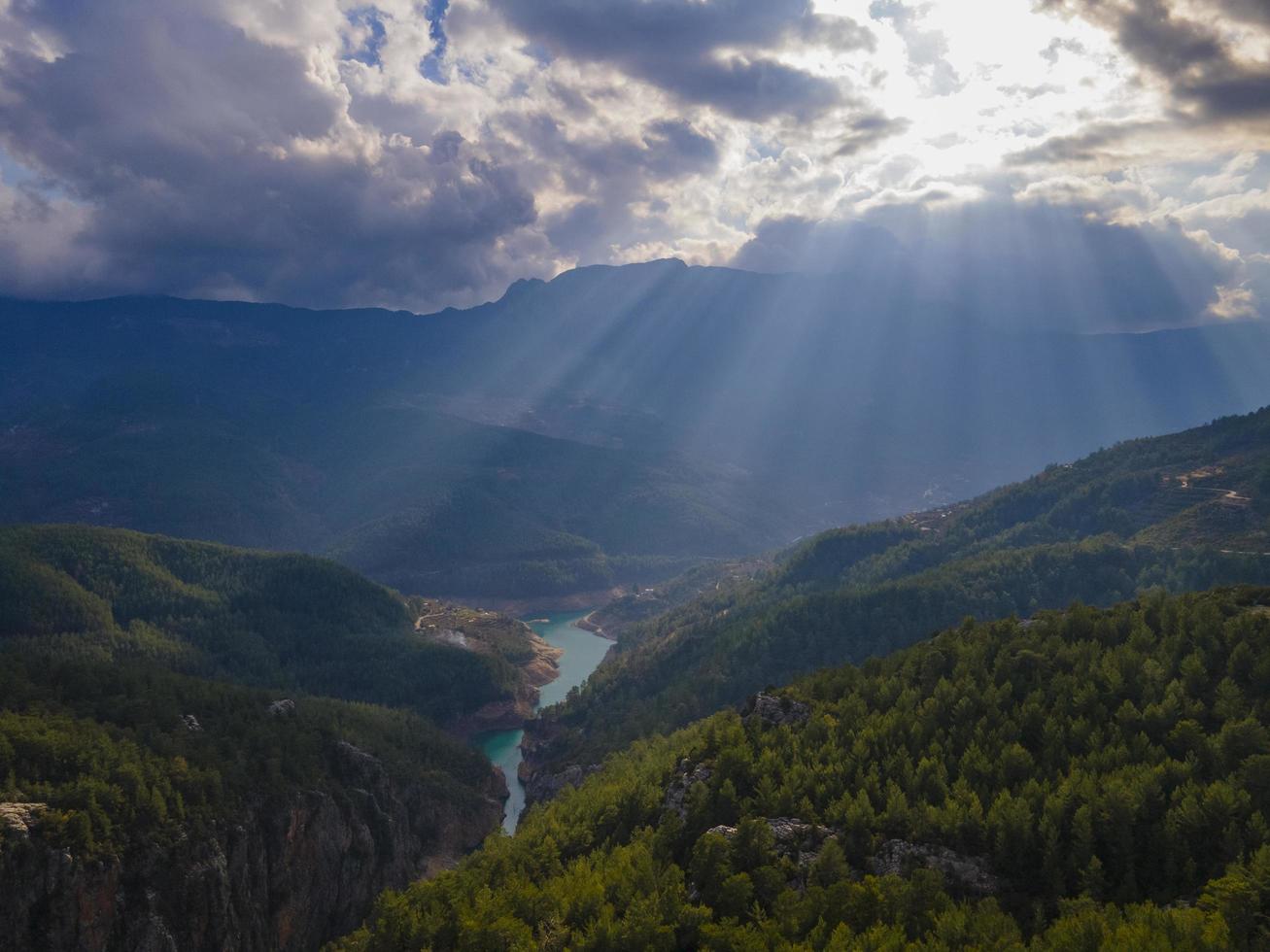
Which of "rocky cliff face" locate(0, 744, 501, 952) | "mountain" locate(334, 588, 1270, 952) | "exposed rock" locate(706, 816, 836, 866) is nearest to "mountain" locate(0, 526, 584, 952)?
"rocky cliff face" locate(0, 744, 501, 952)

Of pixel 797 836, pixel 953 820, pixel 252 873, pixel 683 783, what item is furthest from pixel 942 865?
pixel 252 873

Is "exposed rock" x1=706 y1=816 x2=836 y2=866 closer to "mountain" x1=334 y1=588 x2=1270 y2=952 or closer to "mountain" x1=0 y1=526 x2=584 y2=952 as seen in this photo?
"mountain" x1=334 y1=588 x2=1270 y2=952

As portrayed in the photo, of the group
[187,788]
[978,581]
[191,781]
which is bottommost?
[978,581]

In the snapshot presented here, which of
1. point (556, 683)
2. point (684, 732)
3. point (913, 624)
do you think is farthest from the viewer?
point (556, 683)

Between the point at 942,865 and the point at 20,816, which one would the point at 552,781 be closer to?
the point at 20,816

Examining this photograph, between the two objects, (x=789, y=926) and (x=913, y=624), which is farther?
(x=913, y=624)

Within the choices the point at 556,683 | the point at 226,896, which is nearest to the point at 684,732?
the point at 226,896

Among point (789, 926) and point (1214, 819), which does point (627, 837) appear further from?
point (1214, 819)
